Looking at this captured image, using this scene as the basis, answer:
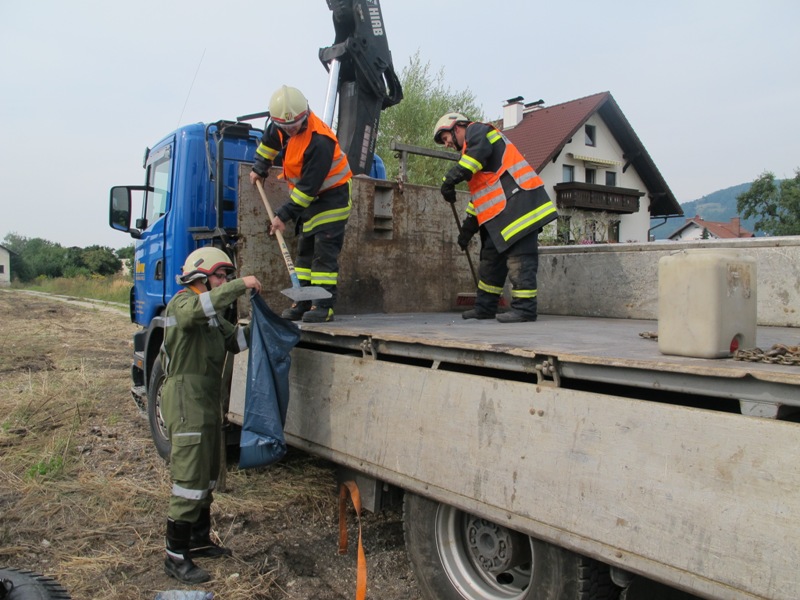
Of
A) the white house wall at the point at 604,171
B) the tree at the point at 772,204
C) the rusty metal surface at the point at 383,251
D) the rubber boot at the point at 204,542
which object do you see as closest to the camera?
the rubber boot at the point at 204,542

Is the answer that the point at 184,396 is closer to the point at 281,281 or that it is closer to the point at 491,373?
the point at 281,281

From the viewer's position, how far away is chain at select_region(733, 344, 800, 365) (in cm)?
195

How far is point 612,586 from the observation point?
2.37 m

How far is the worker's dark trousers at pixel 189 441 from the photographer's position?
11.1ft

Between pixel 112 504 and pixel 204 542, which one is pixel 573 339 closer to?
pixel 204 542

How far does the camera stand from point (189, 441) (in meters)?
3.38

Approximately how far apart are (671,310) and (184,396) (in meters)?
2.37

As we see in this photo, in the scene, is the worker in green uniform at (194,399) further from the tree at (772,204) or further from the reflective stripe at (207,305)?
the tree at (772,204)

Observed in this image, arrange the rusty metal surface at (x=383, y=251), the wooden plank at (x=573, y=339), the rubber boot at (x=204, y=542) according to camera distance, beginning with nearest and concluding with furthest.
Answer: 1. the wooden plank at (x=573, y=339)
2. the rubber boot at (x=204, y=542)
3. the rusty metal surface at (x=383, y=251)

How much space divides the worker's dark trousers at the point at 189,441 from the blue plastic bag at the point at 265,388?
21cm

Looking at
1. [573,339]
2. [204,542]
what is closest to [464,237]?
[573,339]

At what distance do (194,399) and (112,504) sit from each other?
1377 millimetres

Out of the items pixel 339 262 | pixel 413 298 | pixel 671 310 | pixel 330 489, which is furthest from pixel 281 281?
pixel 671 310

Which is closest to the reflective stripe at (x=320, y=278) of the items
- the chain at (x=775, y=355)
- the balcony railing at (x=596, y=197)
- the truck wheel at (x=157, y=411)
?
the truck wheel at (x=157, y=411)
